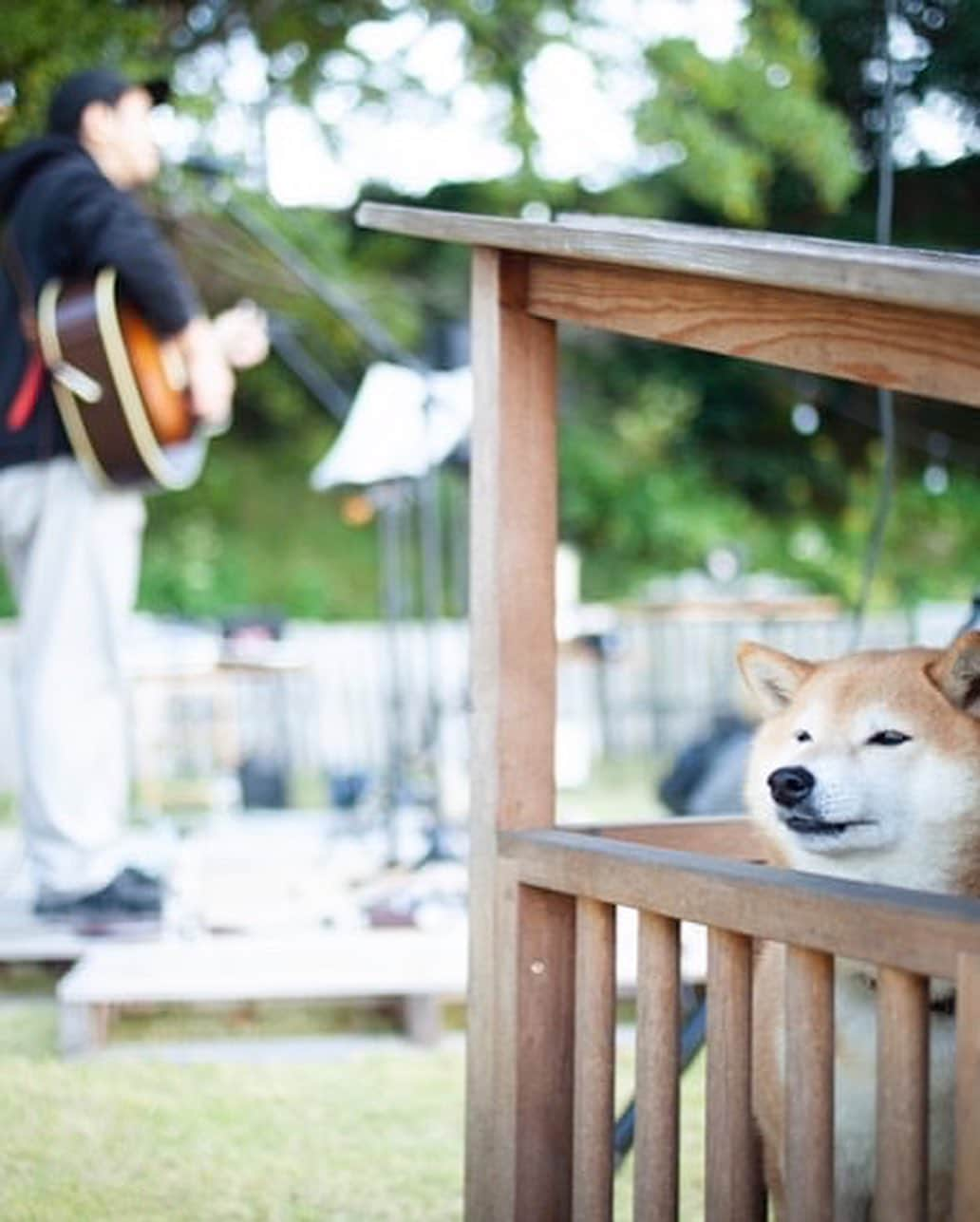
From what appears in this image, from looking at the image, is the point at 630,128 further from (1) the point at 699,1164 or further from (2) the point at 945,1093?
(2) the point at 945,1093

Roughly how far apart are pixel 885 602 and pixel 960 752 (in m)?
9.87

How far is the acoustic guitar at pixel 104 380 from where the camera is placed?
12.2 ft

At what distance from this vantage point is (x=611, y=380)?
463 inches

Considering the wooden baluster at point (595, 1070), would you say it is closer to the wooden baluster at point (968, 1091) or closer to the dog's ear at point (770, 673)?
the dog's ear at point (770, 673)

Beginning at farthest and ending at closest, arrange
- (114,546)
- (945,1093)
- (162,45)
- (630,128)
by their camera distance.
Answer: (630,128) → (162,45) → (114,546) → (945,1093)

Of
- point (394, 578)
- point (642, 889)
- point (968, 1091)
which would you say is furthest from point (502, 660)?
point (394, 578)

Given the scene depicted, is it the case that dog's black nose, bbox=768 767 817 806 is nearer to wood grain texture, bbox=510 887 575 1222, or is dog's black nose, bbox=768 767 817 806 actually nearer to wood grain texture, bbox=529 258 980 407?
wood grain texture, bbox=510 887 575 1222

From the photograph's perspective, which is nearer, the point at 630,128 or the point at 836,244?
the point at 836,244

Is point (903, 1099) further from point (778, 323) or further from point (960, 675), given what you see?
point (778, 323)

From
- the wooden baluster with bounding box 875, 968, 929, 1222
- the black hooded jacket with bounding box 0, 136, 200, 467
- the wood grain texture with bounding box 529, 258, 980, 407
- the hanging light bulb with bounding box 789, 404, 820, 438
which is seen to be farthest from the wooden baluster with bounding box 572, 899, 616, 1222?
the hanging light bulb with bounding box 789, 404, 820, 438

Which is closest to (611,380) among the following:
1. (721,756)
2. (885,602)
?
(885,602)

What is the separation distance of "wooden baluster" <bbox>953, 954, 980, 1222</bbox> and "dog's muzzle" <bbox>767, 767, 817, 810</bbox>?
1.19 ft

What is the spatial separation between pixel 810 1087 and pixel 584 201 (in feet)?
28.7

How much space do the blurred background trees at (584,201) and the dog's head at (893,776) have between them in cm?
164
